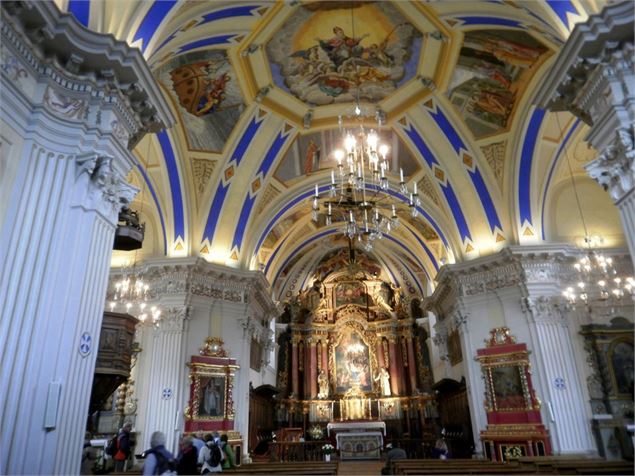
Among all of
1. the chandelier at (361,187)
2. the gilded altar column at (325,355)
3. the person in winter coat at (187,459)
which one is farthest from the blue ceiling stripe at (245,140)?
the gilded altar column at (325,355)

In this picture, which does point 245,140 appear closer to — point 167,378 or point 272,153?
point 272,153

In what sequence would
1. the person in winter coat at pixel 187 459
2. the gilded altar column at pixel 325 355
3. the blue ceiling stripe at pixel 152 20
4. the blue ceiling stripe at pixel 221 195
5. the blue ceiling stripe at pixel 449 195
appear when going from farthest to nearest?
the gilded altar column at pixel 325 355 < the blue ceiling stripe at pixel 449 195 < the blue ceiling stripe at pixel 221 195 < the blue ceiling stripe at pixel 152 20 < the person in winter coat at pixel 187 459

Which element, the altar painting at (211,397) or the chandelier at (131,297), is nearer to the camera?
the altar painting at (211,397)

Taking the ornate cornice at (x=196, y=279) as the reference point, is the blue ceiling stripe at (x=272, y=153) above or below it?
above

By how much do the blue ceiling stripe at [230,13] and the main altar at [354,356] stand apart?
39.4 feet

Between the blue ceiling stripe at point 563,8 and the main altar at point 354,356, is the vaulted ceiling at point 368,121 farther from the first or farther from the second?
the main altar at point 354,356

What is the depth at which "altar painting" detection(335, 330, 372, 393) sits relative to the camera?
22.2m

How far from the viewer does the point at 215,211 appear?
13703 mm

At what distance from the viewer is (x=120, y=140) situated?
654 centimetres

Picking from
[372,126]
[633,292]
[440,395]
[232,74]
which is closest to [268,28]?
[232,74]

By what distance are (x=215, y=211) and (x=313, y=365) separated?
11150mm

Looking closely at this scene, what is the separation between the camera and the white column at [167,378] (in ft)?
37.5

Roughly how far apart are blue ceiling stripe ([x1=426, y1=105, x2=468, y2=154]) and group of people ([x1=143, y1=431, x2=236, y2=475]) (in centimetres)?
919

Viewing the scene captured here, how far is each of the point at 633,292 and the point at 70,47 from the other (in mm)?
11747
